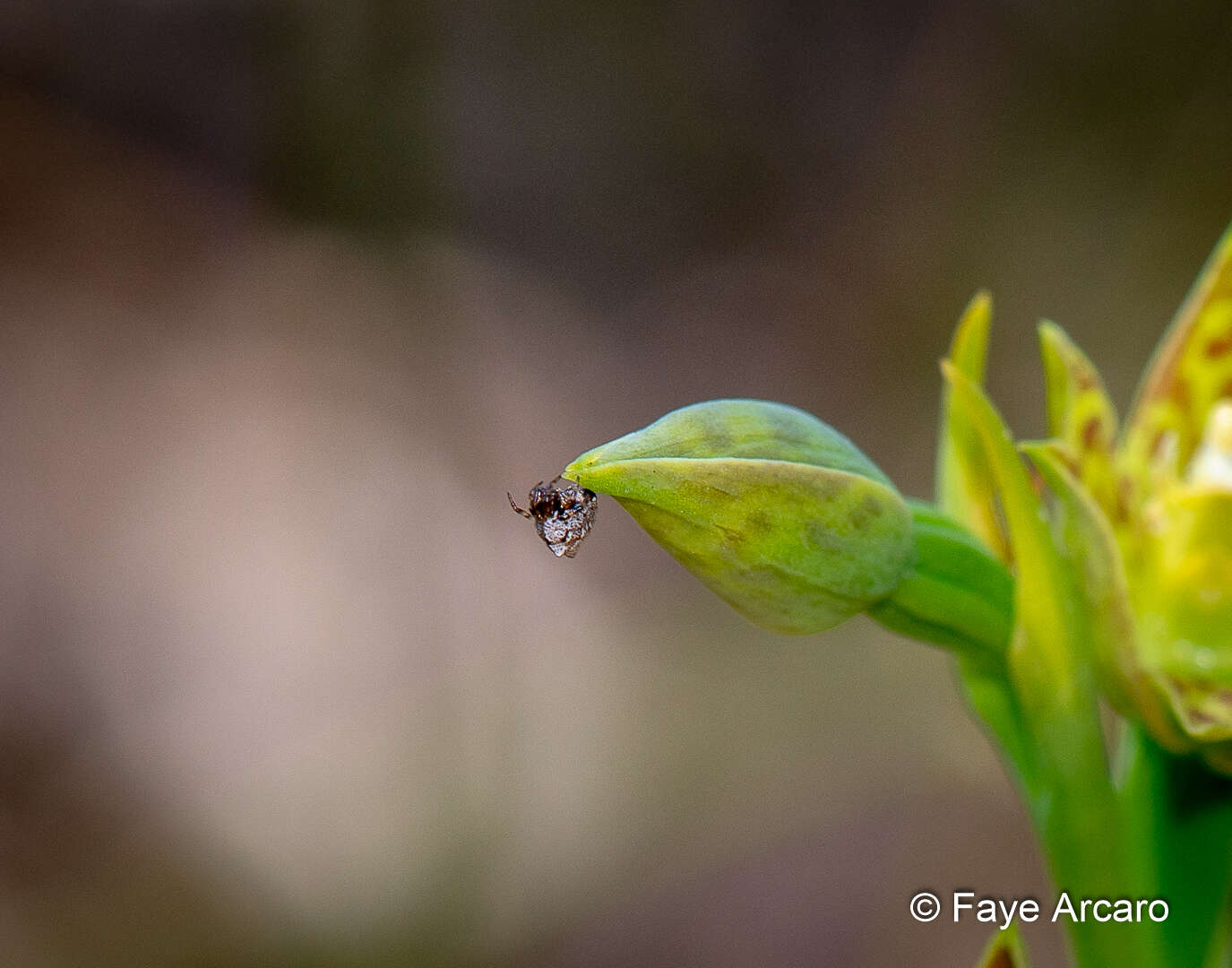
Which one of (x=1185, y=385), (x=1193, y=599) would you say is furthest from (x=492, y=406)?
(x=1193, y=599)

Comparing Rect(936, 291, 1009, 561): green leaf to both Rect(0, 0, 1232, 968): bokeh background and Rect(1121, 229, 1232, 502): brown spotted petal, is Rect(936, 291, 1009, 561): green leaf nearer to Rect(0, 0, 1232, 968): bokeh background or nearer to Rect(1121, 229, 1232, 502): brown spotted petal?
Rect(1121, 229, 1232, 502): brown spotted petal

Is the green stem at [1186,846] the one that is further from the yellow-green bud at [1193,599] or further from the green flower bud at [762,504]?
the green flower bud at [762,504]

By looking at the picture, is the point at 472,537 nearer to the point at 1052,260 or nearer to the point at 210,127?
the point at 210,127

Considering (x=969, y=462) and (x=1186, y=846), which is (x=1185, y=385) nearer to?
(x=969, y=462)

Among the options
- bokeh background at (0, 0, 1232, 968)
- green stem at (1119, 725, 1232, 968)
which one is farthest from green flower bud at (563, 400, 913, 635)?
bokeh background at (0, 0, 1232, 968)

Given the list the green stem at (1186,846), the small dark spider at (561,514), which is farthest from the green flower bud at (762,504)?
the green stem at (1186,846)

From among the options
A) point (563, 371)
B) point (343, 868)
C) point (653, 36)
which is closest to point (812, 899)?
point (343, 868)

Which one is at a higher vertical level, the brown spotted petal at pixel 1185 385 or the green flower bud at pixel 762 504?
the brown spotted petal at pixel 1185 385
